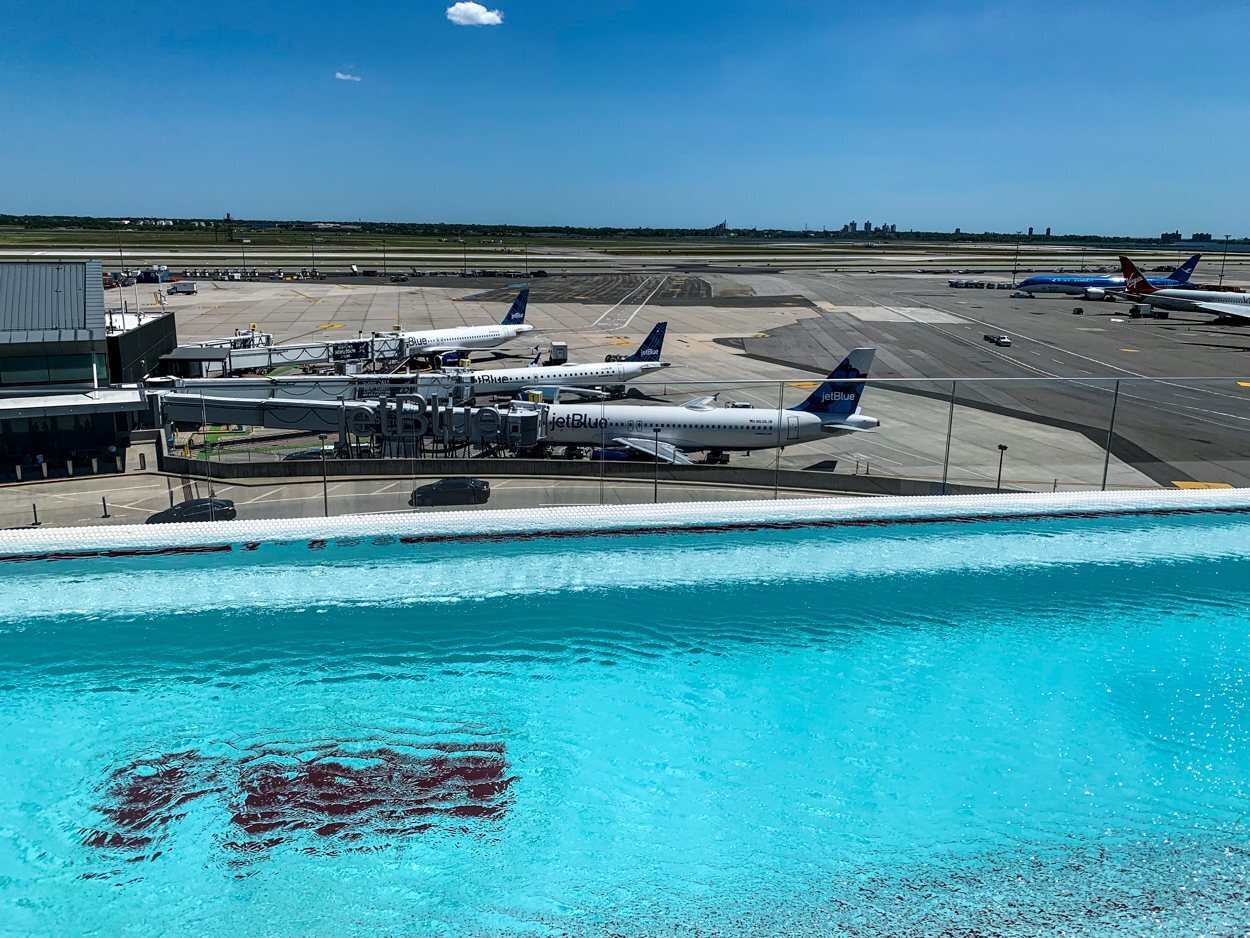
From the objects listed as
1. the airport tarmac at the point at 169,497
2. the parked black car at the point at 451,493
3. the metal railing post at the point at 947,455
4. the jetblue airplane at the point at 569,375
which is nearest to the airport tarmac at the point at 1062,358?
the metal railing post at the point at 947,455

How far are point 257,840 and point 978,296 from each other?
12155cm

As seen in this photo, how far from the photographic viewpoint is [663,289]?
118 meters

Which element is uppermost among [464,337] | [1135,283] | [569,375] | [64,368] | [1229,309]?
[1135,283]

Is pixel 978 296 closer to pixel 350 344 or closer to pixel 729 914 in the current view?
pixel 350 344

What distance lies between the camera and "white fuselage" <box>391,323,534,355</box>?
206 ft

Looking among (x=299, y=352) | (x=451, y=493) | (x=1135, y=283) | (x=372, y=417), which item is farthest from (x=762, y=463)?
(x=1135, y=283)

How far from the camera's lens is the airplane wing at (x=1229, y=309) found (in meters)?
77.7

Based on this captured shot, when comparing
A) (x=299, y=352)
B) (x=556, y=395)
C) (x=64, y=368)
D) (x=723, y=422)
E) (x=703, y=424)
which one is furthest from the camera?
(x=299, y=352)

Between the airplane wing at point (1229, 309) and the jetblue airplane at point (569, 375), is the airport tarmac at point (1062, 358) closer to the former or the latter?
the airplane wing at point (1229, 309)

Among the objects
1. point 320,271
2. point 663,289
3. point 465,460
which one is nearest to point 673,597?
point 465,460

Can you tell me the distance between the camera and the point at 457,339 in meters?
66.1

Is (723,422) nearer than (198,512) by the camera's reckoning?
No

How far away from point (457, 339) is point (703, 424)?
38.6m

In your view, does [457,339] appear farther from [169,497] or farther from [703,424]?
[169,497]
